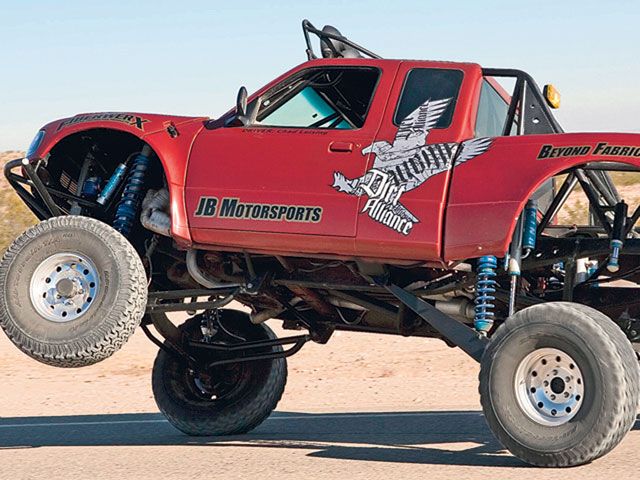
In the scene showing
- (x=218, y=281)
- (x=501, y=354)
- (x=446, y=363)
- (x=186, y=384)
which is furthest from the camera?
(x=446, y=363)

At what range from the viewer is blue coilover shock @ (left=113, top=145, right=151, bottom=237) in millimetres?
8992

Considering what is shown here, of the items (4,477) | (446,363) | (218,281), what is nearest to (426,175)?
(218,281)

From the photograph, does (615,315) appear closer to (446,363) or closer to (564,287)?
(564,287)

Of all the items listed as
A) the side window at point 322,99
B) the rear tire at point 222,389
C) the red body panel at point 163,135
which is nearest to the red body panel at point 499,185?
the side window at point 322,99

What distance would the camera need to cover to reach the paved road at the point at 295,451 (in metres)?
7.42

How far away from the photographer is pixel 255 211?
8.35 metres

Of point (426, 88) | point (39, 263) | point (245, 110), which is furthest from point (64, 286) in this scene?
point (426, 88)

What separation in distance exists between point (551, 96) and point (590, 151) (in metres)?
1.31

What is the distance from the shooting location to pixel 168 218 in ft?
28.8

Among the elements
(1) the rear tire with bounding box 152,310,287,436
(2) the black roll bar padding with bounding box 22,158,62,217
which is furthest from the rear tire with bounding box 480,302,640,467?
(2) the black roll bar padding with bounding box 22,158,62,217

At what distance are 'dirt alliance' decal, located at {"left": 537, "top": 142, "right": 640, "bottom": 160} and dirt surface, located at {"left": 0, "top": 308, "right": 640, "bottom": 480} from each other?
1.85 metres

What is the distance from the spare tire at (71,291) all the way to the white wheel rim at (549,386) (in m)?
2.74

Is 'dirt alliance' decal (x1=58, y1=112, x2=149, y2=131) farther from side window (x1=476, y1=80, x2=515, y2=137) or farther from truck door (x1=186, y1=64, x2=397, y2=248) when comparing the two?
side window (x1=476, y1=80, x2=515, y2=137)

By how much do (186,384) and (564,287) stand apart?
3514 millimetres
